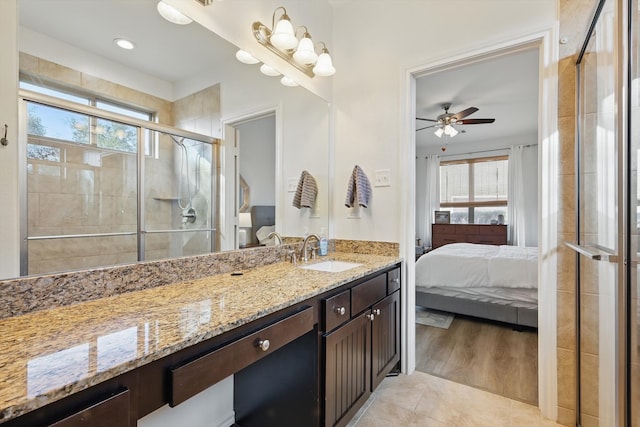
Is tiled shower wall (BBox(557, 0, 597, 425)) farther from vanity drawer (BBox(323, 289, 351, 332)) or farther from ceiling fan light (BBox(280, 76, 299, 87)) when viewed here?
ceiling fan light (BBox(280, 76, 299, 87))

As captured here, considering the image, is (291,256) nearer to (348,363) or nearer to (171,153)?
(348,363)

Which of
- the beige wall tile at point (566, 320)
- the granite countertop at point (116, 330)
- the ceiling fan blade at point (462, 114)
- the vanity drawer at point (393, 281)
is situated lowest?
the beige wall tile at point (566, 320)

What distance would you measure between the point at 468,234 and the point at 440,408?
177 inches

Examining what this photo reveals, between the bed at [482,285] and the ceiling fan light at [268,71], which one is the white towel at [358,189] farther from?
the bed at [482,285]

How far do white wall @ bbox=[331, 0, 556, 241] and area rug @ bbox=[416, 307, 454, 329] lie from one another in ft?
4.46

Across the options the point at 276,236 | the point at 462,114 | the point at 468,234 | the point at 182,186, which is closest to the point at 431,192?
the point at 468,234

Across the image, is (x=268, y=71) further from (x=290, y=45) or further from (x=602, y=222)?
(x=602, y=222)

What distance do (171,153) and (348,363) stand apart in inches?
50.0

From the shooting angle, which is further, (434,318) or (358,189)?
(434,318)

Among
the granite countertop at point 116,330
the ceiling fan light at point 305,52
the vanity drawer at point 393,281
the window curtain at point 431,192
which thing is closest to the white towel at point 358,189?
the vanity drawer at point 393,281

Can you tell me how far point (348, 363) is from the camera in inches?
57.0

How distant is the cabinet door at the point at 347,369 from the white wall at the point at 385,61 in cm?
83

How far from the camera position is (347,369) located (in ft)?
4.72

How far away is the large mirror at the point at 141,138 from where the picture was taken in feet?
3.10
